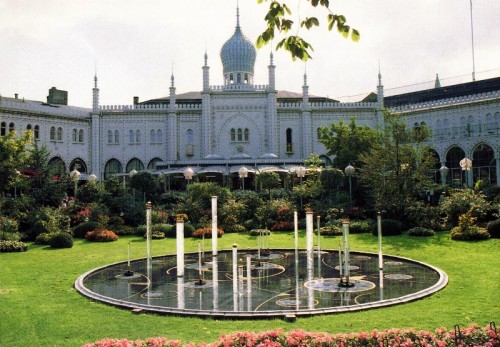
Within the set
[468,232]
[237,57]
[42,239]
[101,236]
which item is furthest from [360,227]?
[237,57]

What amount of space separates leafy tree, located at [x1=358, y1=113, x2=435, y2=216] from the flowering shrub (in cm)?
2025

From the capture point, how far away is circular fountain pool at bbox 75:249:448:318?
1139 centimetres

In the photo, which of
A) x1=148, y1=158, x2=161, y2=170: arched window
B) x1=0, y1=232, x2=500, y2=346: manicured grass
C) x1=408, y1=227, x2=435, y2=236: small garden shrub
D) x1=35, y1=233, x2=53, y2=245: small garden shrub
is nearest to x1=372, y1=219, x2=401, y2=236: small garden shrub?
x1=408, y1=227, x2=435, y2=236: small garden shrub

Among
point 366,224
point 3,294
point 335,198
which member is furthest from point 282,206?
point 3,294

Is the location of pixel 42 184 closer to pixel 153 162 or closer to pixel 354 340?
pixel 153 162

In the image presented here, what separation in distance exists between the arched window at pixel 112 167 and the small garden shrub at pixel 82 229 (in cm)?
2466

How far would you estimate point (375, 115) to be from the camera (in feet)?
171

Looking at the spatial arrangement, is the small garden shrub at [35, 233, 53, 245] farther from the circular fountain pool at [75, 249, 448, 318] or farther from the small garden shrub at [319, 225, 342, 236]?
the small garden shrub at [319, 225, 342, 236]

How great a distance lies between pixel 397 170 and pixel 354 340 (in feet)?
71.1

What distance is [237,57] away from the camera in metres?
52.6

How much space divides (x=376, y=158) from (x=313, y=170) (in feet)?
23.1

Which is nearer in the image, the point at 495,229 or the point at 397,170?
the point at 495,229

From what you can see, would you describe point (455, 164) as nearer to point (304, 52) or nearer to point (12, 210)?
point (12, 210)

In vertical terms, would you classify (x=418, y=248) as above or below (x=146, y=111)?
below
